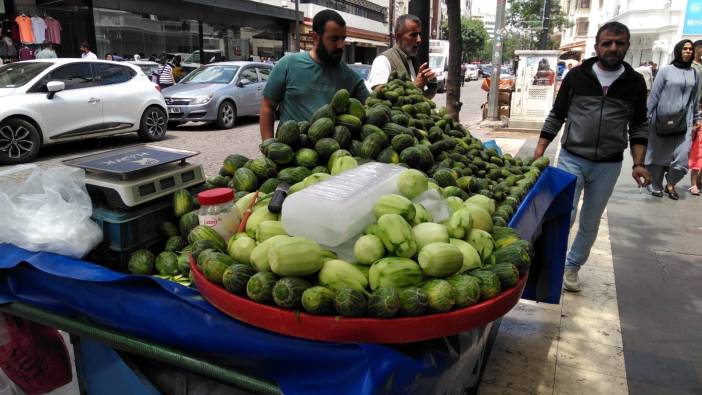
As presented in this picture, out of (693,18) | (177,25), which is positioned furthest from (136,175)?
(693,18)

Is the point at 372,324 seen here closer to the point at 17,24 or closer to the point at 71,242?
the point at 71,242

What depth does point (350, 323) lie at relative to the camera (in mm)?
1399

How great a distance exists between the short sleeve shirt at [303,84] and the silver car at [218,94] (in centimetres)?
878

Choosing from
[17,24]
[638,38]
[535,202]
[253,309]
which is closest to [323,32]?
[535,202]

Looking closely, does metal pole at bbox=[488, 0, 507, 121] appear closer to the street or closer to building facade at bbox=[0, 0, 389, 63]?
the street

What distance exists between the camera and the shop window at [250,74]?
1327 cm

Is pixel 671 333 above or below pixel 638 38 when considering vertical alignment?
below

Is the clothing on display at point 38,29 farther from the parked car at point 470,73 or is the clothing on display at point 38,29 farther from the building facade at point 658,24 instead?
the parked car at point 470,73

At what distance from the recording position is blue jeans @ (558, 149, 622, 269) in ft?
12.7

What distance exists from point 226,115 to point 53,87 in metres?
4.45

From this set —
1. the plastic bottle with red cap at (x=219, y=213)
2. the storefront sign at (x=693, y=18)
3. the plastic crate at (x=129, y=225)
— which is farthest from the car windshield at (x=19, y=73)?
the storefront sign at (x=693, y=18)

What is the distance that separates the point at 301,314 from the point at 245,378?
0.28 metres

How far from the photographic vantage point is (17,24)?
49.0 feet

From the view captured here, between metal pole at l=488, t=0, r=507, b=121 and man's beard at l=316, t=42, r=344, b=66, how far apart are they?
11.2 metres
